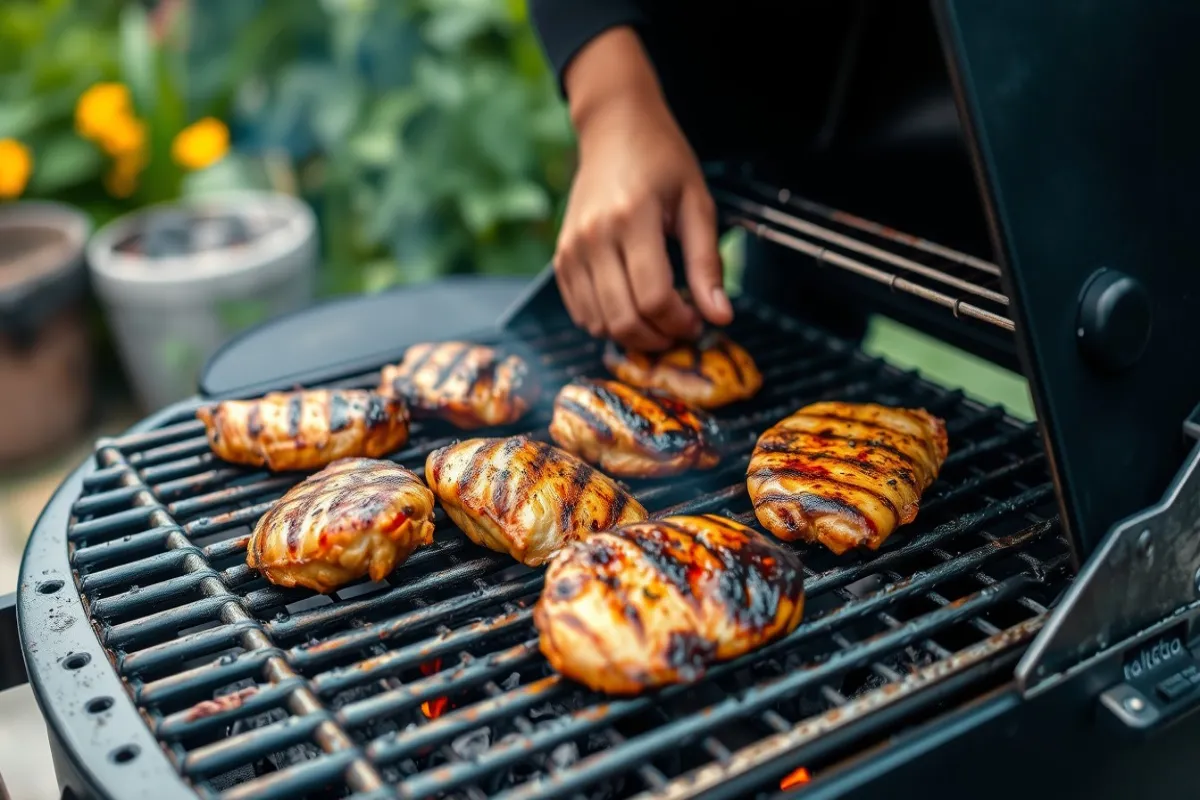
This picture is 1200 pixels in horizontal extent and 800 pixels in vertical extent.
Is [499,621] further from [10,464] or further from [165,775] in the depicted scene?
[10,464]

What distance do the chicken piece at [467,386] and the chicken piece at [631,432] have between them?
5.7 inches

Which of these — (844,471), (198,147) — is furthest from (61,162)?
(844,471)

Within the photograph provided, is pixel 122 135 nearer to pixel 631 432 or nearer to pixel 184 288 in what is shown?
pixel 184 288

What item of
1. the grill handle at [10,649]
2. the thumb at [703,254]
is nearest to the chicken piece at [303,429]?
the grill handle at [10,649]

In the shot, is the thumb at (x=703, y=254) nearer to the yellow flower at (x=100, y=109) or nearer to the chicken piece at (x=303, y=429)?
the chicken piece at (x=303, y=429)

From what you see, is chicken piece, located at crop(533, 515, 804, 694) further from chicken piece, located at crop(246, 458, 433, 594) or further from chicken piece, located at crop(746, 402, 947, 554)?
chicken piece, located at crop(246, 458, 433, 594)

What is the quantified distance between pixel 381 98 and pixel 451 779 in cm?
535

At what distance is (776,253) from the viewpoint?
3.31 metres

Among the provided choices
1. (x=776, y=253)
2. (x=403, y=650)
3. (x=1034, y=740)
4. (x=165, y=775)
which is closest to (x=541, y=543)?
(x=403, y=650)

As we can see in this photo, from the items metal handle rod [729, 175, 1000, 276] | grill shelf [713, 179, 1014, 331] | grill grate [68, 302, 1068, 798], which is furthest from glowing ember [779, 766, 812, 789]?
metal handle rod [729, 175, 1000, 276]

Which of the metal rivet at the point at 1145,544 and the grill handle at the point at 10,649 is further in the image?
the grill handle at the point at 10,649

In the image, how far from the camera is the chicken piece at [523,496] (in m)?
1.91

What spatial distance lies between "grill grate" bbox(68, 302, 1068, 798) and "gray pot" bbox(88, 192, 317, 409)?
2946mm

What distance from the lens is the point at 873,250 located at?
2.38 meters
